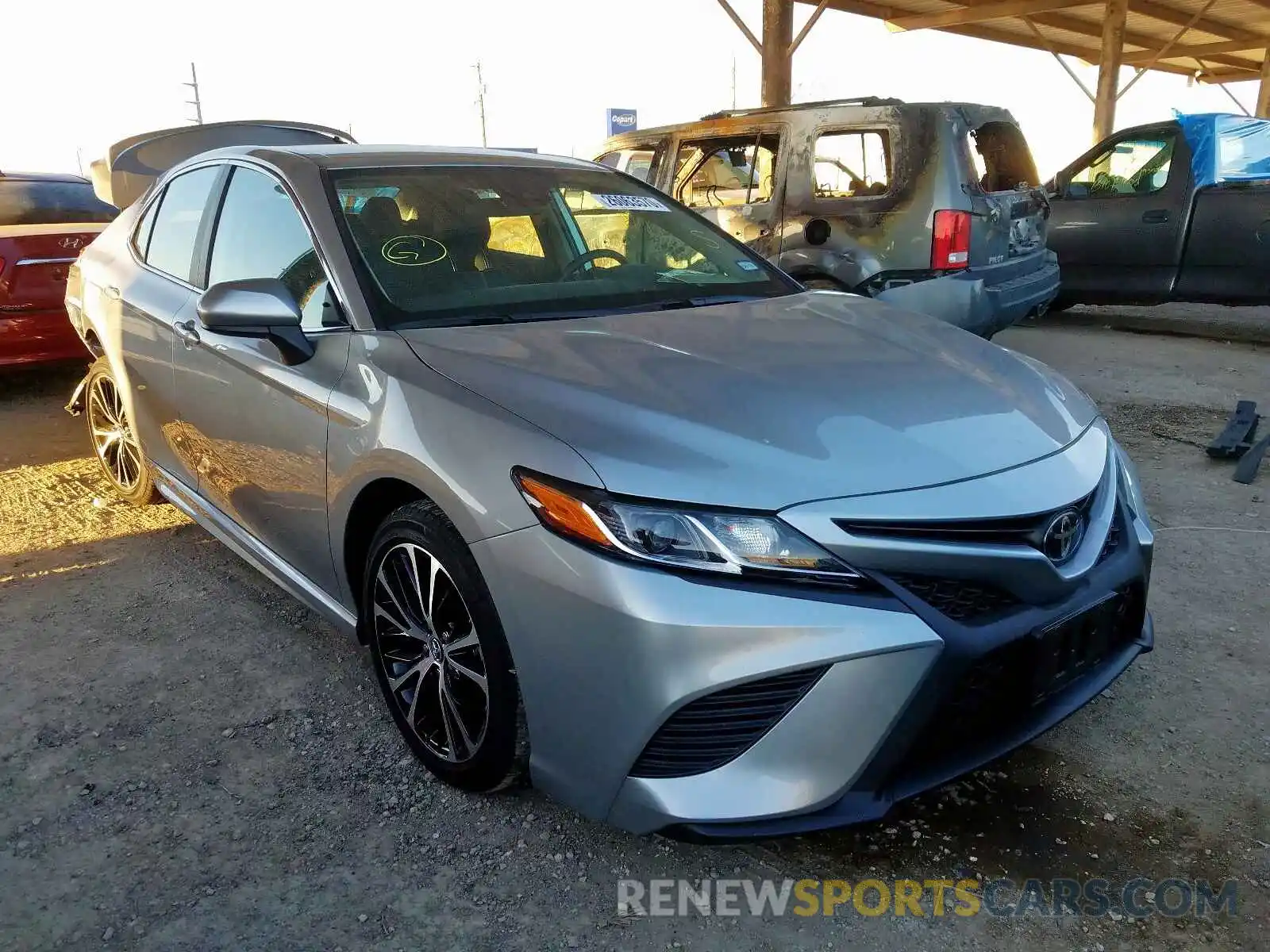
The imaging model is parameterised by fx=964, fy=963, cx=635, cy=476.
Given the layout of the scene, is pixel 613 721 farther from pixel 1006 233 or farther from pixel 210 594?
pixel 1006 233

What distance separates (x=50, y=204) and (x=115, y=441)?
11.4 feet

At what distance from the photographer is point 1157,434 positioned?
511 cm

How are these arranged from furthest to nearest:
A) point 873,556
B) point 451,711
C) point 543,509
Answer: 1. point 451,711
2. point 543,509
3. point 873,556

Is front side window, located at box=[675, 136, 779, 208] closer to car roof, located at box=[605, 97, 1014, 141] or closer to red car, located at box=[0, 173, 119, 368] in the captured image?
car roof, located at box=[605, 97, 1014, 141]

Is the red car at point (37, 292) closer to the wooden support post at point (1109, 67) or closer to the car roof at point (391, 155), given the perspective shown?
the car roof at point (391, 155)

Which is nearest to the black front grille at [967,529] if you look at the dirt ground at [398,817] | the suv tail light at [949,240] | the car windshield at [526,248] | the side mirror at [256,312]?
the dirt ground at [398,817]

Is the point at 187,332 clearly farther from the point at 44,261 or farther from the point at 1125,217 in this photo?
the point at 1125,217

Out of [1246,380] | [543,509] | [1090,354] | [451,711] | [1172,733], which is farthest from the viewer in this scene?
[1090,354]

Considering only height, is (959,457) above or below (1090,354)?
above

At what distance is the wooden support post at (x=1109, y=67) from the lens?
1344cm

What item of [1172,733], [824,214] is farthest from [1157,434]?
[1172,733]

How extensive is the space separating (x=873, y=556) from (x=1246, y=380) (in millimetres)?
5898

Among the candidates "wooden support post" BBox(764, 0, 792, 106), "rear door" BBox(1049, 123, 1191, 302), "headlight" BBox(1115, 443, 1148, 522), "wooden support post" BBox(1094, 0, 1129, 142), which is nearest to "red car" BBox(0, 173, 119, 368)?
"headlight" BBox(1115, 443, 1148, 522)

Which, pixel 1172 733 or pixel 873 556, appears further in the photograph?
pixel 1172 733
